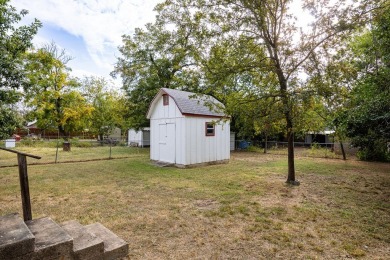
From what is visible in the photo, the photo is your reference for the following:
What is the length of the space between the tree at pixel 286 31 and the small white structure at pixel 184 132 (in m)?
3.44

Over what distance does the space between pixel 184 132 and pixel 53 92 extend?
1494 cm

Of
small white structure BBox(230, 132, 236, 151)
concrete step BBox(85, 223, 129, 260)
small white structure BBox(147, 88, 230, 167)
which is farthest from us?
small white structure BBox(230, 132, 236, 151)

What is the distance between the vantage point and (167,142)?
1170cm

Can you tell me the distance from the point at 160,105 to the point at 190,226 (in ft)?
28.6

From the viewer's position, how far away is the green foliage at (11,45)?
680cm

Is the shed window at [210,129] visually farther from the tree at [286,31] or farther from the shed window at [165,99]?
the tree at [286,31]

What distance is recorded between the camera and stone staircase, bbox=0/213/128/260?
254 centimetres

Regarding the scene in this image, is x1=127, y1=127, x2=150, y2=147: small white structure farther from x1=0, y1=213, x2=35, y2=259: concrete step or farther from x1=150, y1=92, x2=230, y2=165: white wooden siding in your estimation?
x1=0, y1=213, x2=35, y2=259: concrete step

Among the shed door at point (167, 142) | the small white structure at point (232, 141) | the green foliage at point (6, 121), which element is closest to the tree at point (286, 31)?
the shed door at point (167, 142)

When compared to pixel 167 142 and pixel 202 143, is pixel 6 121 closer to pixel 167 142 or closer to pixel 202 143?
pixel 167 142

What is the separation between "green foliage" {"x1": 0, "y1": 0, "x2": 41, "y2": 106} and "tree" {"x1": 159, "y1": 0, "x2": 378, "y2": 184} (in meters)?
5.52

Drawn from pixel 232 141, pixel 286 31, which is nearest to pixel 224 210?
pixel 286 31

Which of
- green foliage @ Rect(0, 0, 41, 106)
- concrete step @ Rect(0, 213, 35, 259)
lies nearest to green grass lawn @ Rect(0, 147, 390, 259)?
concrete step @ Rect(0, 213, 35, 259)

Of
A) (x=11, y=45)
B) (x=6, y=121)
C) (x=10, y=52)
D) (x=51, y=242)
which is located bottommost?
(x=51, y=242)
